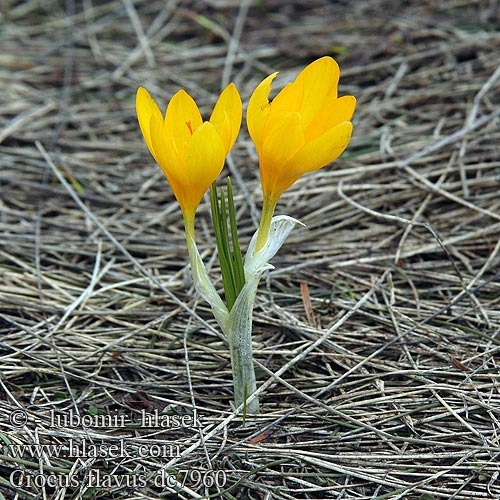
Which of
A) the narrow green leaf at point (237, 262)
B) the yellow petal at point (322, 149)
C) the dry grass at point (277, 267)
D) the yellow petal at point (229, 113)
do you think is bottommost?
the dry grass at point (277, 267)

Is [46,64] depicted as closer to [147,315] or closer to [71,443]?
[147,315]

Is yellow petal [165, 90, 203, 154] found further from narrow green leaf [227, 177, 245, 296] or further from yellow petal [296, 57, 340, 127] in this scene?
yellow petal [296, 57, 340, 127]

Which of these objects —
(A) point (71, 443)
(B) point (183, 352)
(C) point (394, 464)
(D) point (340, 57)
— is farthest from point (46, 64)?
(C) point (394, 464)

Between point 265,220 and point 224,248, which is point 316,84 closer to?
point 265,220

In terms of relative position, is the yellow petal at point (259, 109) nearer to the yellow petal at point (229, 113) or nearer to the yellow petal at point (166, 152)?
the yellow petal at point (229, 113)

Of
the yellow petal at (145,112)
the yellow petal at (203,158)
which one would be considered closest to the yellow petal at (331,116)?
the yellow petal at (203,158)
